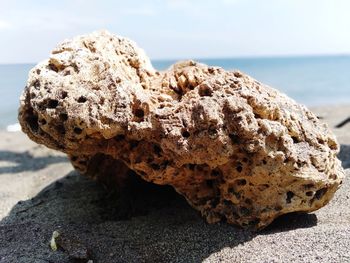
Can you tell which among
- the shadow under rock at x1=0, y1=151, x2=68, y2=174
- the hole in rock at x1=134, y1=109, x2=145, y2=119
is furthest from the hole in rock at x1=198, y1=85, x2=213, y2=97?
the shadow under rock at x1=0, y1=151, x2=68, y2=174

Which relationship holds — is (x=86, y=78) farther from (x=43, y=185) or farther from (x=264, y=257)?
(x=43, y=185)

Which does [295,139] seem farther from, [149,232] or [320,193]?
[149,232]

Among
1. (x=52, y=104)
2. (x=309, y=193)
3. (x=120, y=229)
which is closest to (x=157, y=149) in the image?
(x=52, y=104)

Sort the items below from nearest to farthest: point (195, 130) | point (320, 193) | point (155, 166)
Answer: point (195, 130) → point (155, 166) → point (320, 193)

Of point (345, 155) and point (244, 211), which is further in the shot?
point (345, 155)

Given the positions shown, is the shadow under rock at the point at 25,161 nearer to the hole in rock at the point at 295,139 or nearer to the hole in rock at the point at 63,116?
the hole in rock at the point at 63,116

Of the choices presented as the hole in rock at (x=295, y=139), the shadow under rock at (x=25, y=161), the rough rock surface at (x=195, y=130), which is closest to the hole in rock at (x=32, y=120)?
the rough rock surface at (x=195, y=130)

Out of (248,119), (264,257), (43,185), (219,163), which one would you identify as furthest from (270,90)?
(43,185)
